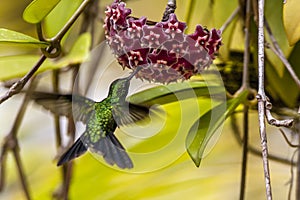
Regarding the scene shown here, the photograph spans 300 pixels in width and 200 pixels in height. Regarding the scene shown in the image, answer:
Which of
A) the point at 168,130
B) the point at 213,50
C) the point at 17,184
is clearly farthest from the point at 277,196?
the point at 213,50

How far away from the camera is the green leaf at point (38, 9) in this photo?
1.97 ft

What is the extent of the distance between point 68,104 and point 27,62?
0.11 meters

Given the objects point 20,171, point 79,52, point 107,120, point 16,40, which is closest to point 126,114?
point 107,120

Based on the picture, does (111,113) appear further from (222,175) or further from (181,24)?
(222,175)

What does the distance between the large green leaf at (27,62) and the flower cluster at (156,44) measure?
0.69 ft

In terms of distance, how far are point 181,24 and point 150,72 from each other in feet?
0.16

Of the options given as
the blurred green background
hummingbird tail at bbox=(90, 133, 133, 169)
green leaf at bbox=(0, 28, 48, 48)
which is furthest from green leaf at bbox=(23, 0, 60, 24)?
the blurred green background

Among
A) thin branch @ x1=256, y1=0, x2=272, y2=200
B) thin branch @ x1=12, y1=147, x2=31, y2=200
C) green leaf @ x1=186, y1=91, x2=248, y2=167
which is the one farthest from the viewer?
thin branch @ x1=12, y1=147, x2=31, y2=200

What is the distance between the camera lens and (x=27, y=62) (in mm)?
765

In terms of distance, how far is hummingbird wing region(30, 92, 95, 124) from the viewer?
0.64 m

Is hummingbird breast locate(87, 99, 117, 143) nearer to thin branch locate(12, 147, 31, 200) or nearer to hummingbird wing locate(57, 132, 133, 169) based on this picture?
hummingbird wing locate(57, 132, 133, 169)

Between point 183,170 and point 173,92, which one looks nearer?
Result: point 173,92

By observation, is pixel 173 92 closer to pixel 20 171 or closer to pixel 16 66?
pixel 16 66

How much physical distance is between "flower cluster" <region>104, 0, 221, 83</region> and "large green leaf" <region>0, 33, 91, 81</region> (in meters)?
0.21
